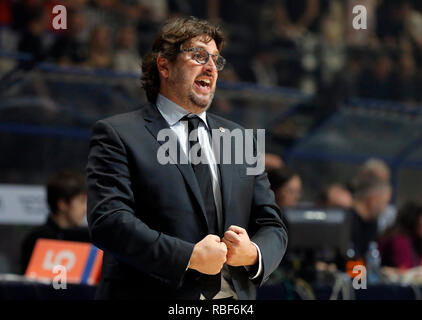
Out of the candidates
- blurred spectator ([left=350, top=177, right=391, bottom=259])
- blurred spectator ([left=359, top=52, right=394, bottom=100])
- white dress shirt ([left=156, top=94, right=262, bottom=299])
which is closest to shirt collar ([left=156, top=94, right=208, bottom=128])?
white dress shirt ([left=156, top=94, right=262, bottom=299])

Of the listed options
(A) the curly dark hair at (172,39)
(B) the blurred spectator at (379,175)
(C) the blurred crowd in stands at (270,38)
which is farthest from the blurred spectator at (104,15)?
(A) the curly dark hair at (172,39)

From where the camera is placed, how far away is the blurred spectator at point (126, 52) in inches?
332

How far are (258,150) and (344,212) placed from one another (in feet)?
9.06

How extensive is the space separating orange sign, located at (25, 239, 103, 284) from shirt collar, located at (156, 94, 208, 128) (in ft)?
6.68

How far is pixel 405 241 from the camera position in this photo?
249 inches

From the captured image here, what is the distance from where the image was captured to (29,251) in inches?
198

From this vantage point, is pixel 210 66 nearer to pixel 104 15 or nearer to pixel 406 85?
pixel 104 15

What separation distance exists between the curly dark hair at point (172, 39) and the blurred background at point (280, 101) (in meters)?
2.52

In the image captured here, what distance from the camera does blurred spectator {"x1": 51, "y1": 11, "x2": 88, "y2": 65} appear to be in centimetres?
758

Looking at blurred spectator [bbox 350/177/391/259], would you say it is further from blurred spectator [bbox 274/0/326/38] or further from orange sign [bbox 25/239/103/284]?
blurred spectator [bbox 274/0/326/38]

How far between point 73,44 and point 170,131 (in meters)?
5.68

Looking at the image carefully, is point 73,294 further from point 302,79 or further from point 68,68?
point 302,79
